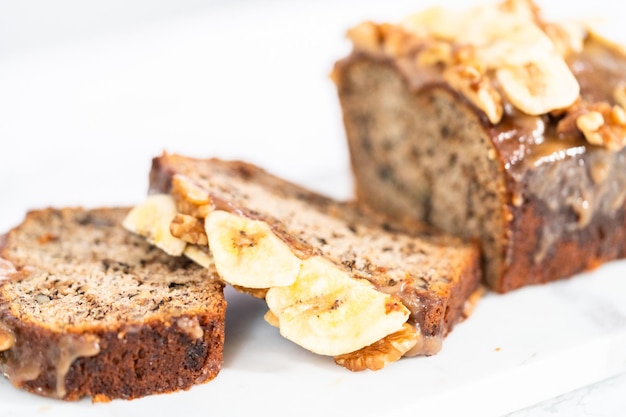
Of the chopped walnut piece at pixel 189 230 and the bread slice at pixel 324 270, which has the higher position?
the chopped walnut piece at pixel 189 230

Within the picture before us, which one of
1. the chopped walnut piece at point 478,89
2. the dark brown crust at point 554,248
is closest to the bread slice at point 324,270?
the dark brown crust at point 554,248

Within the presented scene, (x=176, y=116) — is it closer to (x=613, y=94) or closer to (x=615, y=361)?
(x=613, y=94)

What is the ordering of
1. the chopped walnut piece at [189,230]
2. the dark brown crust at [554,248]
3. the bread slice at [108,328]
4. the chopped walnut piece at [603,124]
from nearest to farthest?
the bread slice at [108,328]
the chopped walnut piece at [189,230]
the chopped walnut piece at [603,124]
the dark brown crust at [554,248]

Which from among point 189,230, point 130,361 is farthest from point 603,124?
point 130,361

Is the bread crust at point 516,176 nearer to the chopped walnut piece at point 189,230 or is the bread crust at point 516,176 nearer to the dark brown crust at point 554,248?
the dark brown crust at point 554,248

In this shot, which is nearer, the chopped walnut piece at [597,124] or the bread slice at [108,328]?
the bread slice at [108,328]

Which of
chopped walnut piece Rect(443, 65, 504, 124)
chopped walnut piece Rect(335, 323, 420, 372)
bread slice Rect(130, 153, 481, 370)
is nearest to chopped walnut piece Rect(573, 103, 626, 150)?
chopped walnut piece Rect(443, 65, 504, 124)

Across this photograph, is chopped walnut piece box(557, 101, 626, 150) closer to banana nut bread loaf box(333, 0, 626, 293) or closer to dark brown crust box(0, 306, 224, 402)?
banana nut bread loaf box(333, 0, 626, 293)
